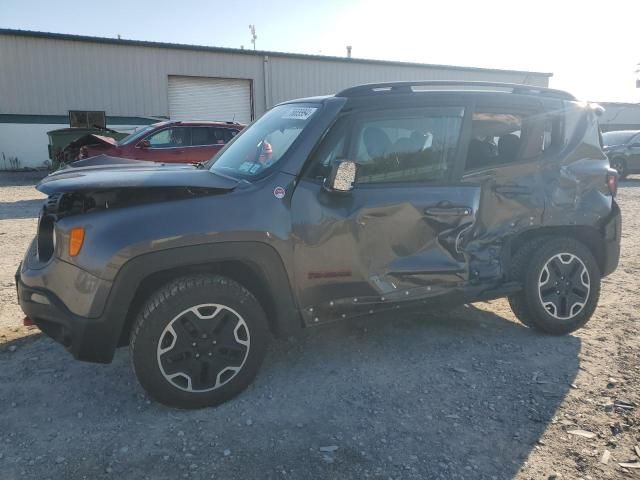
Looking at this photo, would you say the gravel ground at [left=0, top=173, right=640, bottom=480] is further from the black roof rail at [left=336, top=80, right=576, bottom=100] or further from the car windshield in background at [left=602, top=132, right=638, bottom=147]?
the car windshield in background at [left=602, top=132, right=638, bottom=147]

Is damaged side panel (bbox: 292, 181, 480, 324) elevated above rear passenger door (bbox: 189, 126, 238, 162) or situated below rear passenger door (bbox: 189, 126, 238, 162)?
below

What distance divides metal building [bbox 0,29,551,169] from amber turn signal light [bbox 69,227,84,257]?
62.0ft

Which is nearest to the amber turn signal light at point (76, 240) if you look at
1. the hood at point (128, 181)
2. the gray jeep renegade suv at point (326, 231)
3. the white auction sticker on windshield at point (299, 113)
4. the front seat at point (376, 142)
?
the gray jeep renegade suv at point (326, 231)

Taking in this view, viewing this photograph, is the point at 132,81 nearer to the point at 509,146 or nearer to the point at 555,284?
the point at 509,146

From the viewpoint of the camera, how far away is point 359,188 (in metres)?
3.19

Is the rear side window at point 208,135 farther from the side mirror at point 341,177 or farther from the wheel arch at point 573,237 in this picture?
the side mirror at point 341,177

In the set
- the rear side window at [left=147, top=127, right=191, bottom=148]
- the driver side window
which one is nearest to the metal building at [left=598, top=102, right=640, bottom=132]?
the rear side window at [left=147, top=127, right=191, bottom=148]

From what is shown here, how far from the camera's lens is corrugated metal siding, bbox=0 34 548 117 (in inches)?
760

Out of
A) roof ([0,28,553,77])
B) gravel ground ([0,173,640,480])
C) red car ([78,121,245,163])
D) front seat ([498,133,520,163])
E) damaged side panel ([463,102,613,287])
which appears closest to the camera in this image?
gravel ground ([0,173,640,480])

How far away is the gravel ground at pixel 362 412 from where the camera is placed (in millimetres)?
2465

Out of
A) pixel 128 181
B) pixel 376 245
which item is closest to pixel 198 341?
pixel 128 181

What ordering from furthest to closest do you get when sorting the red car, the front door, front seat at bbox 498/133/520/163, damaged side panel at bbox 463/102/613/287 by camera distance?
the red car < front seat at bbox 498/133/520/163 < damaged side panel at bbox 463/102/613/287 < the front door

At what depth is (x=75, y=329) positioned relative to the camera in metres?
2.67

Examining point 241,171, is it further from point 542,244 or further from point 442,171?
point 542,244
